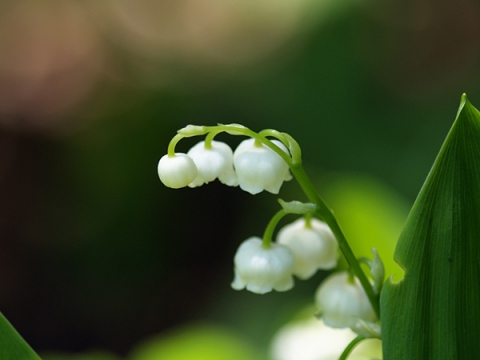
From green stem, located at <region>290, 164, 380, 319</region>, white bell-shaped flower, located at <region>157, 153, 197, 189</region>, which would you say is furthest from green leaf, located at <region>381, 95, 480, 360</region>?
white bell-shaped flower, located at <region>157, 153, 197, 189</region>

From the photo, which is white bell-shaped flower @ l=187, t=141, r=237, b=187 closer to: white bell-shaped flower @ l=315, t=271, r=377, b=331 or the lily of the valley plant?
the lily of the valley plant

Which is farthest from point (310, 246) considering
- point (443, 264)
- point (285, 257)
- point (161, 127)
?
point (161, 127)

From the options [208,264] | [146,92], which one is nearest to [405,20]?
[146,92]

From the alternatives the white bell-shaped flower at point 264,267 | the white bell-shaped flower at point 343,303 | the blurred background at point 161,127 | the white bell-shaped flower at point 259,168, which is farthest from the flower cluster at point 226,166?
the blurred background at point 161,127

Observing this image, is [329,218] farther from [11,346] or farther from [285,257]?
[11,346]

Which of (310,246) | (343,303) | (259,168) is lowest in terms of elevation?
(343,303)
